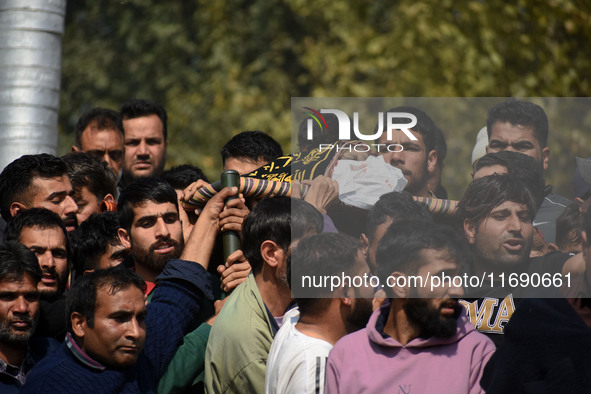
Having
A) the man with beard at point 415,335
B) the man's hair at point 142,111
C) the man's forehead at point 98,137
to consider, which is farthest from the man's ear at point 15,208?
the man with beard at point 415,335

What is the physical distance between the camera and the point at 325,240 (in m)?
3.99

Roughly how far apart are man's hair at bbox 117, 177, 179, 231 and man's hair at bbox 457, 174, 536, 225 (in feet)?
5.67

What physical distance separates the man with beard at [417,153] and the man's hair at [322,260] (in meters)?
0.33

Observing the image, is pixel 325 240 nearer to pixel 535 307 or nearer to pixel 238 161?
Result: pixel 535 307

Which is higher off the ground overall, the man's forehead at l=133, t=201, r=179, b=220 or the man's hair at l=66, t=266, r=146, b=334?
the man's forehead at l=133, t=201, r=179, b=220

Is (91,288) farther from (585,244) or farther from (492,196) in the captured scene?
(585,244)

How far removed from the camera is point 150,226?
5.06 meters

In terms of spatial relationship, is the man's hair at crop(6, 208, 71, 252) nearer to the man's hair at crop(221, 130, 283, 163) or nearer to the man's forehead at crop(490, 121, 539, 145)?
the man's hair at crop(221, 130, 283, 163)

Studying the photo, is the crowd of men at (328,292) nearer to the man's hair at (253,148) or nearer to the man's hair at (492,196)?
the man's hair at (492,196)

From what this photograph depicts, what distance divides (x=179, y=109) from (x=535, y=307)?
38.1 ft

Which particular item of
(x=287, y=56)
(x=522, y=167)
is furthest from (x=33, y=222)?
(x=287, y=56)

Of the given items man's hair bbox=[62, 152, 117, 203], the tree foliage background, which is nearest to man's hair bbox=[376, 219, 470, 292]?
man's hair bbox=[62, 152, 117, 203]

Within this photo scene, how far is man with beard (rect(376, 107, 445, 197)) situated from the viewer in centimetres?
402

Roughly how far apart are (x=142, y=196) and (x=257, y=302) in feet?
3.66
